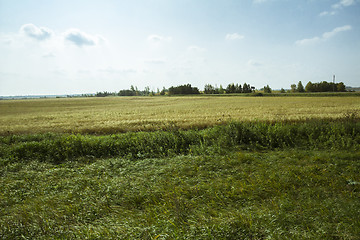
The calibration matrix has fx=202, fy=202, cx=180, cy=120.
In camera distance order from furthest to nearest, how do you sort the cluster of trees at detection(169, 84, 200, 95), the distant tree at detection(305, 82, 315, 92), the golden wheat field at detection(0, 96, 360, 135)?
1. the cluster of trees at detection(169, 84, 200, 95)
2. the distant tree at detection(305, 82, 315, 92)
3. the golden wheat field at detection(0, 96, 360, 135)

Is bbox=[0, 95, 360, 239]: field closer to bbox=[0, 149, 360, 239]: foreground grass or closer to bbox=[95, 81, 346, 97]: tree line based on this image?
bbox=[0, 149, 360, 239]: foreground grass

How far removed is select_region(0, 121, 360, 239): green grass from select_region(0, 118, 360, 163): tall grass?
7 centimetres

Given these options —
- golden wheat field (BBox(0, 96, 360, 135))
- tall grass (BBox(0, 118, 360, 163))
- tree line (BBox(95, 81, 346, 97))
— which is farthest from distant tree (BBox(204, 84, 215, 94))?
tall grass (BBox(0, 118, 360, 163))

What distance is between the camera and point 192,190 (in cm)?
521

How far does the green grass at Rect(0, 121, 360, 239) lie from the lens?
3.69 metres

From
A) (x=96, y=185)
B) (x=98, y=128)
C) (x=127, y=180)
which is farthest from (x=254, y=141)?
(x=98, y=128)

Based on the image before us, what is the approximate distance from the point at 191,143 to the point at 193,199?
202 inches

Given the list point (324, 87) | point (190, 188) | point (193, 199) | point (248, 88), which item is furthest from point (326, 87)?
point (193, 199)

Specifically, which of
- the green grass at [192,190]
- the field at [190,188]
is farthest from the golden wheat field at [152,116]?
the green grass at [192,190]

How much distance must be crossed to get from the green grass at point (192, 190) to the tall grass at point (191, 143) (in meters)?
0.07

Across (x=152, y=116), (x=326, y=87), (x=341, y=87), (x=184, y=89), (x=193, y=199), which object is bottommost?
(x=193, y=199)

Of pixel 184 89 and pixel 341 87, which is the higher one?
pixel 184 89

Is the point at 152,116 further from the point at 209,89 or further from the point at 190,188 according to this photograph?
the point at 209,89

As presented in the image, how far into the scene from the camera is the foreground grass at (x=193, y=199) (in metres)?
3.63
